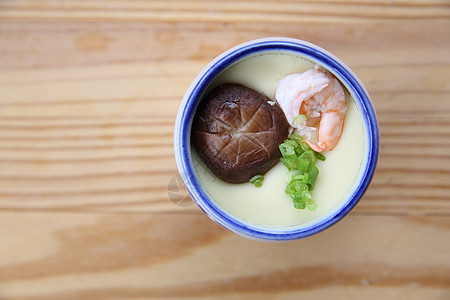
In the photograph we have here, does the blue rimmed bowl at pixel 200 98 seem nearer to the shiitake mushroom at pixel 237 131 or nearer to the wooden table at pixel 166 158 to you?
the shiitake mushroom at pixel 237 131

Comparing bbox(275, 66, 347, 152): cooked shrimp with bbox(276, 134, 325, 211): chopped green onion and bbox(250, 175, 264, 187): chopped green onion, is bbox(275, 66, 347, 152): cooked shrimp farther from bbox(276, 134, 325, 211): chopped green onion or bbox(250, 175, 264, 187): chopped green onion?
bbox(250, 175, 264, 187): chopped green onion

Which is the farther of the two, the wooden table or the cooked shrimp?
the wooden table

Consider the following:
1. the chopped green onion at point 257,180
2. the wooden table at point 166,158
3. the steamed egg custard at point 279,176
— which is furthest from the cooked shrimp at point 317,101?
the wooden table at point 166,158

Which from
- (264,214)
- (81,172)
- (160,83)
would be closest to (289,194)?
(264,214)

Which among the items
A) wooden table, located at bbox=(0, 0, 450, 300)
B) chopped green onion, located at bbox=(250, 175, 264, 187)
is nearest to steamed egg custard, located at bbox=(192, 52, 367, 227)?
chopped green onion, located at bbox=(250, 175, 264, 187)

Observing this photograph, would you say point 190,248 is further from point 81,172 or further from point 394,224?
point 394,224

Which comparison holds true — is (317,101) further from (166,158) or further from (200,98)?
(166,158)
